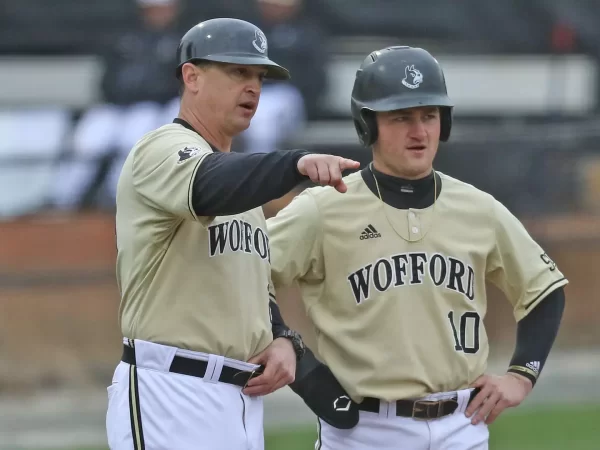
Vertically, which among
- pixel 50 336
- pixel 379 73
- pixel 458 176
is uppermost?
pixel 379 73

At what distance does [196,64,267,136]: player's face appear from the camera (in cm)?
388

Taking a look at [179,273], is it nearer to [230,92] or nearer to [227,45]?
[230,92]

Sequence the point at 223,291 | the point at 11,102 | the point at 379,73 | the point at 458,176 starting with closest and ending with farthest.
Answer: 1. the point at 223,291
2. the point at 379,73
3. the point at 458,176
4. the point at 11,102

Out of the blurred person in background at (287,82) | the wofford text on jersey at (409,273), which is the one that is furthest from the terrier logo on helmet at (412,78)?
the blurred person in background at (287,82)

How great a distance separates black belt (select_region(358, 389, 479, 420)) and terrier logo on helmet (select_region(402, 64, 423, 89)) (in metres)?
1.07

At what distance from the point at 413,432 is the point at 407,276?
530 millimetres

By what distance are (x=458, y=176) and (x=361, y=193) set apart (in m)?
5.83

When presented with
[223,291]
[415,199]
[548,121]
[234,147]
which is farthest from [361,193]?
[548,121]

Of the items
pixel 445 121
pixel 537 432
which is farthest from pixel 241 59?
pixel 537 432

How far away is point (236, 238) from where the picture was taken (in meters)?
3.86

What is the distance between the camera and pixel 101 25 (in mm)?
11578

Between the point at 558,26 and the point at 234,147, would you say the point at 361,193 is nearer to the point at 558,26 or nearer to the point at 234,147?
the point at 234,147

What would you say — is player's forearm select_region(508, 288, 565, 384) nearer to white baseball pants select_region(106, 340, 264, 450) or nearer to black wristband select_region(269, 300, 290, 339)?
black wristband select_region(269, 300, 290, 339)

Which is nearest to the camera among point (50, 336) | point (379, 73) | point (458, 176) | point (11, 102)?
point (379, 73)
